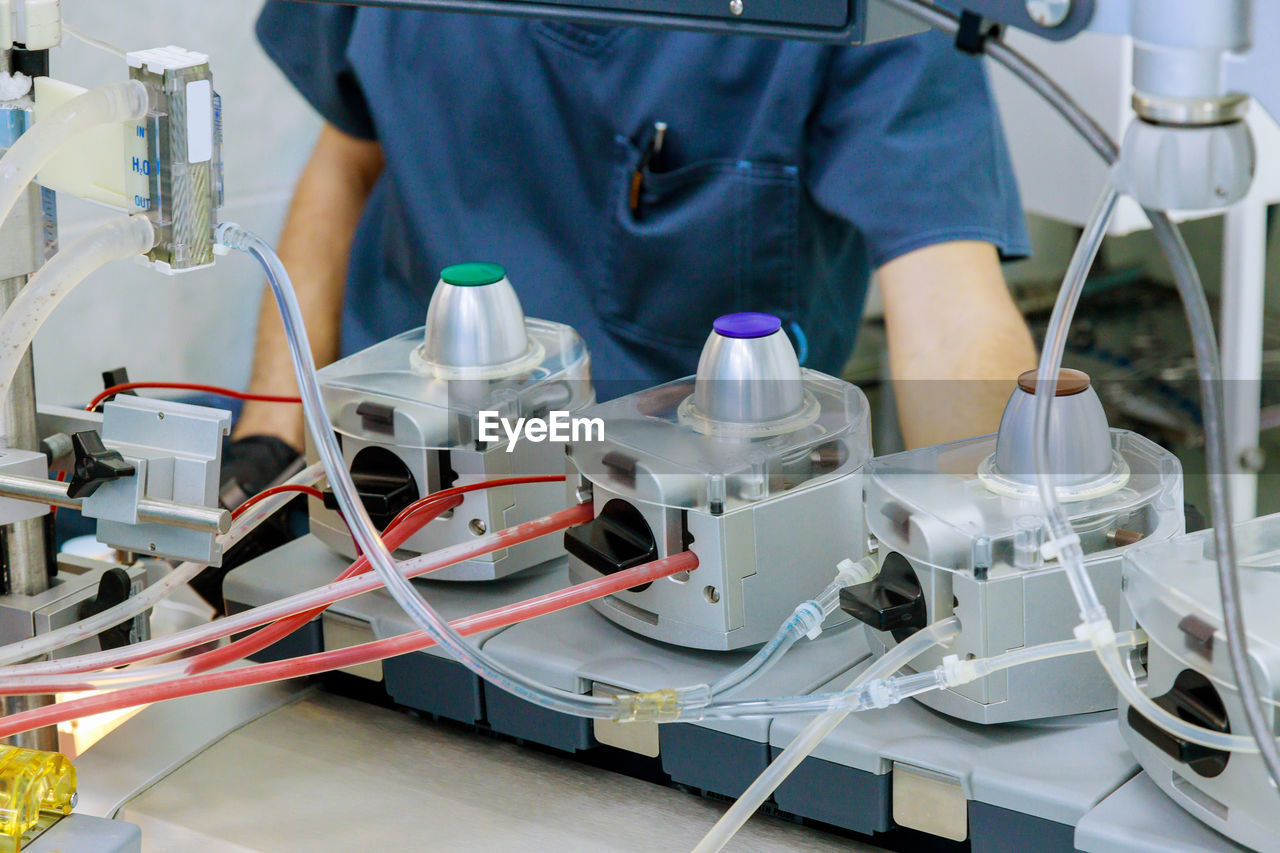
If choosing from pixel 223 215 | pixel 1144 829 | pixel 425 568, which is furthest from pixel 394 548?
pixel 223 215

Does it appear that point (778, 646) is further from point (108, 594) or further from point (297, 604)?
point (108, 594)

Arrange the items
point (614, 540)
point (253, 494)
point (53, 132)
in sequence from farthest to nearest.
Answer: point (253, 494), point (614, 540), point (53, 132)

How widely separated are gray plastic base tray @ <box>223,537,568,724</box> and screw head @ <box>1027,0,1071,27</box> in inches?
15.1

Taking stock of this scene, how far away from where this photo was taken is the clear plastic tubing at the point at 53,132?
0.51 metres

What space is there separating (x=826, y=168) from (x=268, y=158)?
954 millimetres

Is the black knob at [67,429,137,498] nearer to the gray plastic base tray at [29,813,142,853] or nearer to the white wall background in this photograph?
the gray plastic base tray at [29,813,142,853]

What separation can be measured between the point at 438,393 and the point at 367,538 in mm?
158

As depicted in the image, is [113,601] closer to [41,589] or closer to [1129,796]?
[41,589]

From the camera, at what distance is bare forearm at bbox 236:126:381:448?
1.37 metres

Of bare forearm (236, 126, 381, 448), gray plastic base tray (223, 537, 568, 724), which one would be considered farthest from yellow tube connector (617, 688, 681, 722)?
bare forearm (236, 126, 381, 448)

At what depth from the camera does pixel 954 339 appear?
1070 millimetres

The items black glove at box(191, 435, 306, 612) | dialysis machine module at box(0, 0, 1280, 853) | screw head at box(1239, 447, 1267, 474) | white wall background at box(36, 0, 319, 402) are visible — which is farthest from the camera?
screw head at box(1239, 447, 1267, 474)

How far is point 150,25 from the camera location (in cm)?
159

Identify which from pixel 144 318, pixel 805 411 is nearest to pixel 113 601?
pixel 805 411
